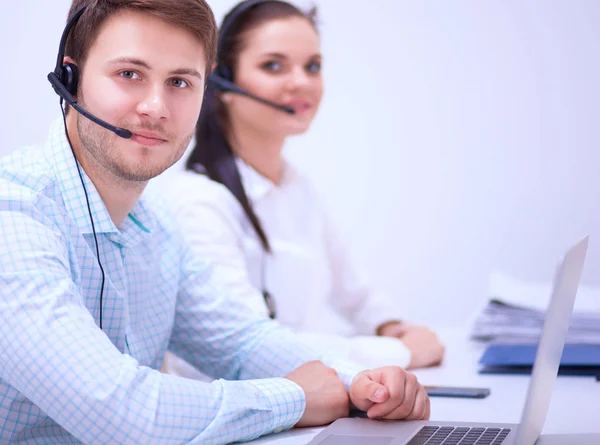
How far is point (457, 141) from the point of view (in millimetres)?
2893

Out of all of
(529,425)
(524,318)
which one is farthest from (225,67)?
(529,425)

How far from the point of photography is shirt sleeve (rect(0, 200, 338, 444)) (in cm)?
92

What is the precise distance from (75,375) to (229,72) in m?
1.23

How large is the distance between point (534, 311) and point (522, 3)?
1.50 metres

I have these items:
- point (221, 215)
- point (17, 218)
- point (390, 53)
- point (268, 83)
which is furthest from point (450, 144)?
point (17, 218)

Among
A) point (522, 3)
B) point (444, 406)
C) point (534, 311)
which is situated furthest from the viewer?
point (522, 3)

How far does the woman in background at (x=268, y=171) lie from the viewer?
6.06 feet

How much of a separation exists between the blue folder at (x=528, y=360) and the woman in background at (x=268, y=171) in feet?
0.69

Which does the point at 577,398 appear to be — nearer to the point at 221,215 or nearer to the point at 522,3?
the point at 221,215

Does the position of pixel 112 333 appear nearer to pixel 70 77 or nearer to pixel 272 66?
pixel 70 77

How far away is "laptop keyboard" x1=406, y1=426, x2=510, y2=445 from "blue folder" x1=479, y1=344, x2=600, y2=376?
530mm

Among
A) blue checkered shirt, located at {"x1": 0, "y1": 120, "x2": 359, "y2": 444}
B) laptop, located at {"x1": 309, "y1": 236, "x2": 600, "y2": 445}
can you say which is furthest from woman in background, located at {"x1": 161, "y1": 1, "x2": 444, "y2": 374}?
laptop, located at {"x1": 309, "y1": 236, "x2": 600, "y2": 445}

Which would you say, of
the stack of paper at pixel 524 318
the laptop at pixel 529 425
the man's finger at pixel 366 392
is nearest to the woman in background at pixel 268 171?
the stack of paper at pixel 524 318

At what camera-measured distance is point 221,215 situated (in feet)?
5.83
